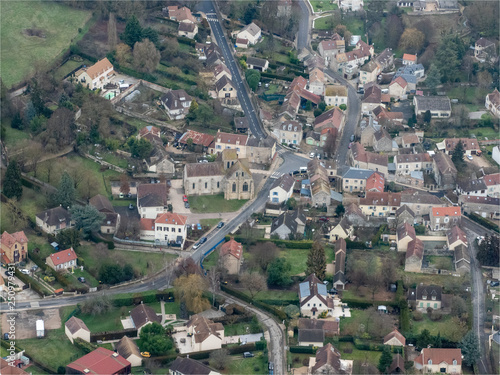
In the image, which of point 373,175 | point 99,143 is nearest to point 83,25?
point 99,143

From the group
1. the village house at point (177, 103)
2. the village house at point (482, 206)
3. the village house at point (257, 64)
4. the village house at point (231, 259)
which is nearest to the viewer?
the village house at point (231, 259)

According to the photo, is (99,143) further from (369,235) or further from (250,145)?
(369,235)

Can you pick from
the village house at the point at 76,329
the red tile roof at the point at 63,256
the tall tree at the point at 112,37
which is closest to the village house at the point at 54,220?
the red tile roof at the point at 63,256

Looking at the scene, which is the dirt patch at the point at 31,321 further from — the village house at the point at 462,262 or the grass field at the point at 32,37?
the grass field at the point at 32,37

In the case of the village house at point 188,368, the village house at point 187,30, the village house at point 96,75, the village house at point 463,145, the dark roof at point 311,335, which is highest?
the village house at point 187,30

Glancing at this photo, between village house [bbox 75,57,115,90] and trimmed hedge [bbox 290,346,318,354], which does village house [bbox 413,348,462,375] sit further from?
village house [bbox 75,57,115,90]
